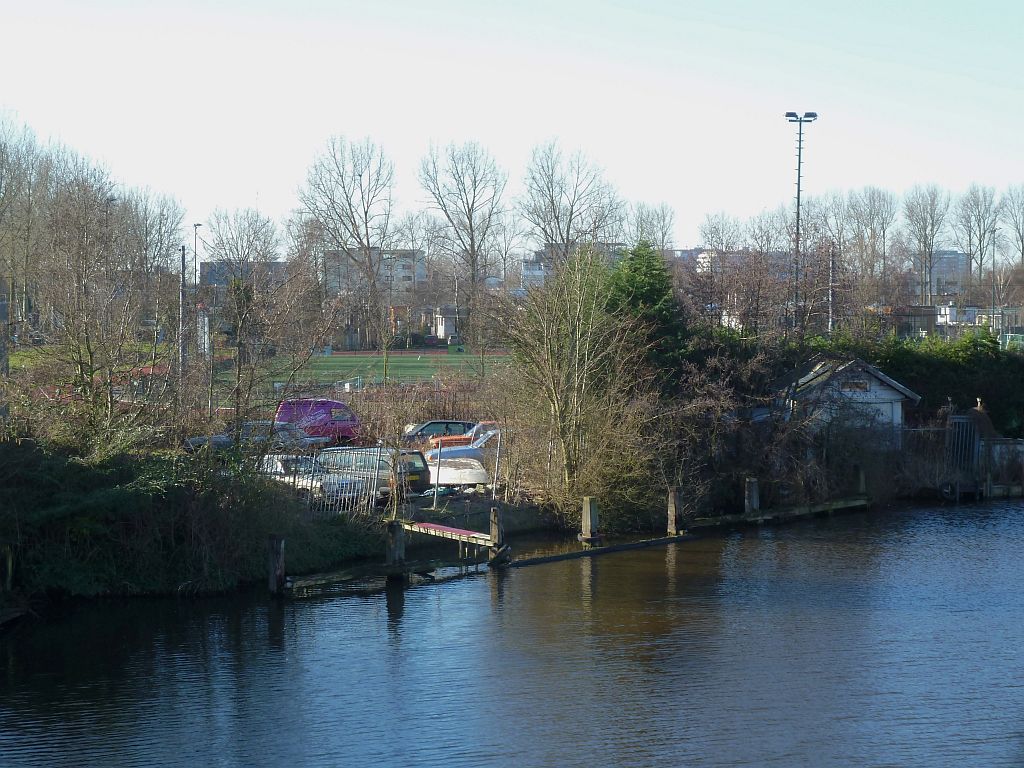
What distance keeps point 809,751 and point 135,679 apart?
8886 millimetres

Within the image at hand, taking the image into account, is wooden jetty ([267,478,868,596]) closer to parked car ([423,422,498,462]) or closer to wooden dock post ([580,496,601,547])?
wooden dock post ([580,496,601,547])

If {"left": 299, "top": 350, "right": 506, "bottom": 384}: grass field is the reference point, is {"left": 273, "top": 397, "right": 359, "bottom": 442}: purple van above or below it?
below

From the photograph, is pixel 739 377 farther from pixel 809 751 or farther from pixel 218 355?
pixel 809 751

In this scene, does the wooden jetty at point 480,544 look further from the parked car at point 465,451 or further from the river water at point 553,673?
the parked car at point 465,451

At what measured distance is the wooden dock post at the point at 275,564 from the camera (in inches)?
722

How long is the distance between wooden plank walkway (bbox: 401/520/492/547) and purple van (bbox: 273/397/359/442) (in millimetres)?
3035

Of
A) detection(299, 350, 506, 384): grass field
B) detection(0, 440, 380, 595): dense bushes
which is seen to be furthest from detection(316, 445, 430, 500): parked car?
detection(299, 350, 506, 384): grass field

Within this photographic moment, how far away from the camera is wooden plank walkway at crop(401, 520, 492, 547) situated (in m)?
21.3

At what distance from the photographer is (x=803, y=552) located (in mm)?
23859

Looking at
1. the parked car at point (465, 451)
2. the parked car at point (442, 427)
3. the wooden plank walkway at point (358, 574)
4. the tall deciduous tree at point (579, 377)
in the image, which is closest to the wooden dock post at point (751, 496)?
the tall deciduous tree at point (579, 377)

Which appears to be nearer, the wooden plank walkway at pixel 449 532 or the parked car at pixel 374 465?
the wooden plank walkway at pixel 449 532

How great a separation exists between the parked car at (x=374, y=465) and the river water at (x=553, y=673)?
10.2 ft

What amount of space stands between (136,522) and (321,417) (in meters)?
7.61

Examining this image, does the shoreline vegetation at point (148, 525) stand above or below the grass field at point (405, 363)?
below
